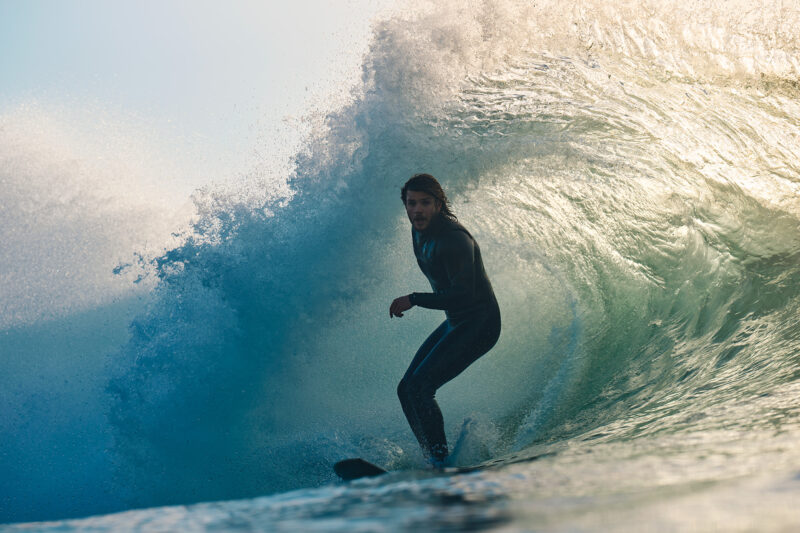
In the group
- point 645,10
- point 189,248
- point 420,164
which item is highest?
point 645,10

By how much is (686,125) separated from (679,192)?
2.46ft

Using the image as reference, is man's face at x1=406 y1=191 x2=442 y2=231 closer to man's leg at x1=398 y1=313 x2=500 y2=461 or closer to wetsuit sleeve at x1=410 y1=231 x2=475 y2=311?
wetsuit sleeve at x1=410 y1=231 x2=475 y2=311

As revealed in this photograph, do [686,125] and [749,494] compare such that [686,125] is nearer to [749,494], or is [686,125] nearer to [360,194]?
[360,194]

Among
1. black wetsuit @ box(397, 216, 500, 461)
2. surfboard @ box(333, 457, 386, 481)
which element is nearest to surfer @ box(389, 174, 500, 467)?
black wetsuit @ box(397, 216, 500, 461)

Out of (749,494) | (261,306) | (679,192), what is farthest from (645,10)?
(749,494)

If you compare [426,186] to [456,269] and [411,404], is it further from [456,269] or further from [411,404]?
[411,404]

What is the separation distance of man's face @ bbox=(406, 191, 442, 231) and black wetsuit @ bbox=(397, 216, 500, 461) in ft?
0.14

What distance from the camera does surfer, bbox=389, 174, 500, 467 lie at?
3.26m

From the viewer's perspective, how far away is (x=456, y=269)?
3252 millimetres

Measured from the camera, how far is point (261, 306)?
5340 millimetres

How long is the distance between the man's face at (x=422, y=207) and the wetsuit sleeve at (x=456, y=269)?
172mm

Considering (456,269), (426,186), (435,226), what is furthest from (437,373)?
(426,186)

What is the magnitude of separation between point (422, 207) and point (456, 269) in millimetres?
430

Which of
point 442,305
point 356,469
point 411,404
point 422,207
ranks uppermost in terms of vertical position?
point 422,207
